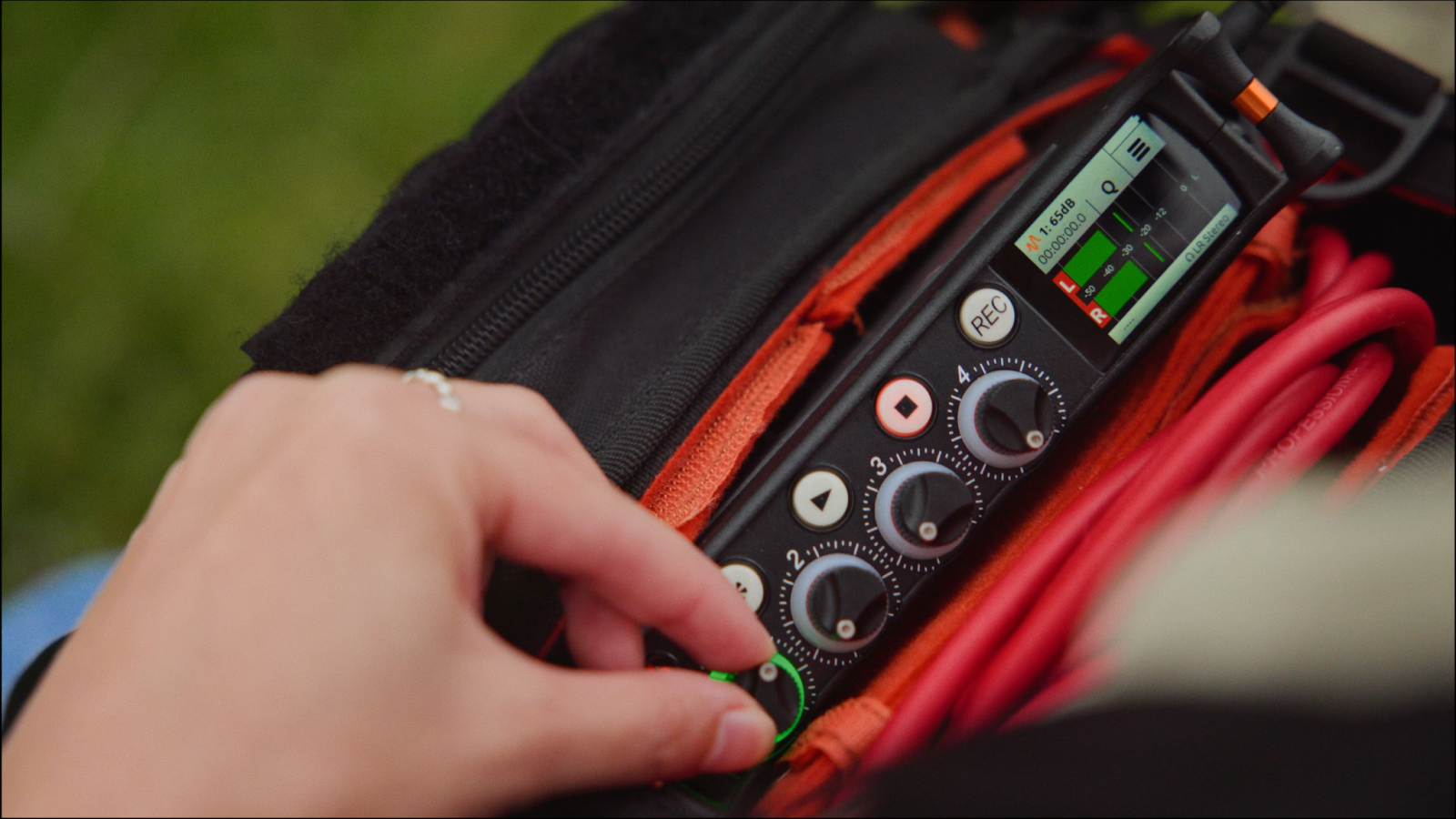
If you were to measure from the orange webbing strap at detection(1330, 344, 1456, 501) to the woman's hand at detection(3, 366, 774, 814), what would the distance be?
38 centimetres

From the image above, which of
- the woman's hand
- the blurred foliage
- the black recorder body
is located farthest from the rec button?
the blurred foliage

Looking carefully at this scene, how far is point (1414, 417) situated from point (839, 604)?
1.14ft

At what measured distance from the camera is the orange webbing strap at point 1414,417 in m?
0.52

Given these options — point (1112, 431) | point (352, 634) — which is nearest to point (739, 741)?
point (352, 634)

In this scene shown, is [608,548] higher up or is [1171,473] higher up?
[1171,473]

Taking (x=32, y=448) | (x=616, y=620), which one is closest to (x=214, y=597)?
(x=616, y=620)

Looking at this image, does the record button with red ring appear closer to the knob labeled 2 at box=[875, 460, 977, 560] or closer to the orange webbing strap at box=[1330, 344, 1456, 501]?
the knob labeled 2 at box=[875, 460, 977, 560]

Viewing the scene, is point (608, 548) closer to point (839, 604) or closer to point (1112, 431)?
point (839, 604)

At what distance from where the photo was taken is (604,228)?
0.64m

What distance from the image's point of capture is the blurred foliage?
1305mm

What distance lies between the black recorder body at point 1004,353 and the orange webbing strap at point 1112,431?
0.03 metres

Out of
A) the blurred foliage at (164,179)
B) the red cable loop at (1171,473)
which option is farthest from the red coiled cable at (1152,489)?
the blurred foliage at (164,179)

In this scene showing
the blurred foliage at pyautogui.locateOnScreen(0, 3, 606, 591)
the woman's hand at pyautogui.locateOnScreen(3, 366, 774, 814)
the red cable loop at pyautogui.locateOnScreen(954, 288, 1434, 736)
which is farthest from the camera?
the blurred foliage at pyautogui.locateOnScreen(0, 3, 606, 591)

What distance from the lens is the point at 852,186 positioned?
2.15ft
